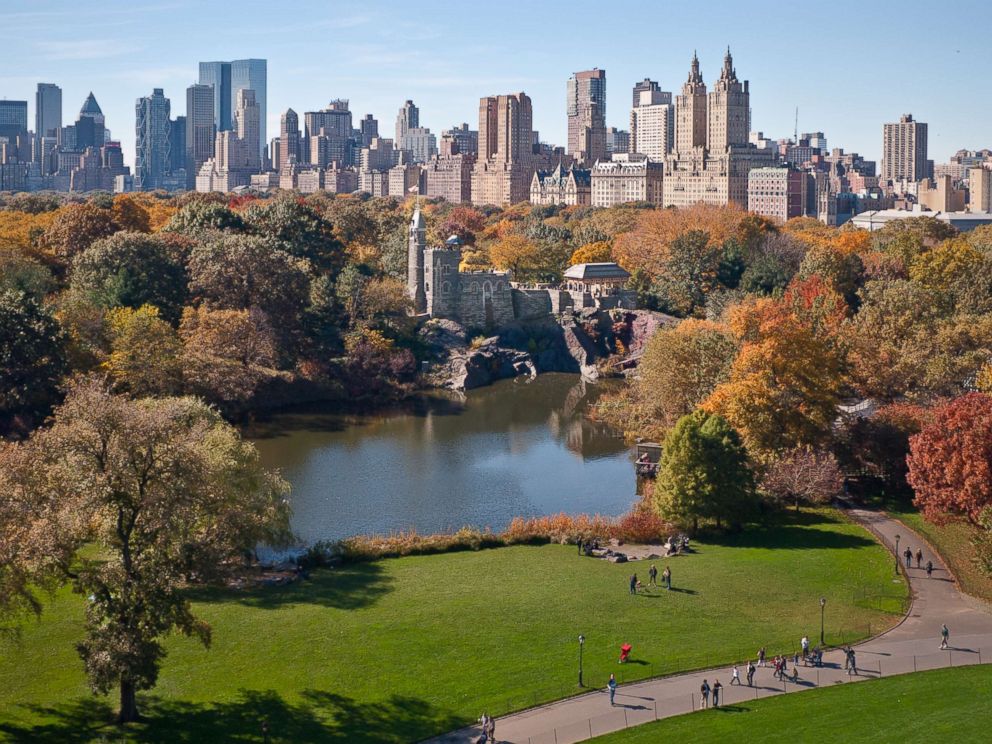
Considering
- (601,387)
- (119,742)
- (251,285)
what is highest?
(251,285)

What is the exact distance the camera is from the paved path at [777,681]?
88.4 feet

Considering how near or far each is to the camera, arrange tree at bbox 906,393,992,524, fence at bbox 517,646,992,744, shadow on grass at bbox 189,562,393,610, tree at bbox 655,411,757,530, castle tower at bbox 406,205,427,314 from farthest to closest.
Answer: castle tower at bbox 406,205,427,314, tree at bbox 655,411,757,530, tree at bbox 906,393,992,524, shadow on grass at bbox 189,562,393,610, fence at bbox 517,646,992,744

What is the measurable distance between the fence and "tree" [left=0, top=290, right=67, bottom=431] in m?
35.5

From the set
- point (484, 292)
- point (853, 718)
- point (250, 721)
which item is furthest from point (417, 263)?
point (853, 718)

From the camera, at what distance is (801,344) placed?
164ft

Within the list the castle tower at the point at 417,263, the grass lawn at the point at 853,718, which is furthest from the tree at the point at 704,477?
the castle tower at the point at 417,263

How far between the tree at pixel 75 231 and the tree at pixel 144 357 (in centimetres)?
1871

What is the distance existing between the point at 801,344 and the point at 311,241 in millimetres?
43661

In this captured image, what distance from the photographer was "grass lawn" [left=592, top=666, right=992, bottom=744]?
2656 cm

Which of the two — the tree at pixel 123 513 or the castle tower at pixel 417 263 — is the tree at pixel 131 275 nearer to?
the castle tower at pixel 417 263

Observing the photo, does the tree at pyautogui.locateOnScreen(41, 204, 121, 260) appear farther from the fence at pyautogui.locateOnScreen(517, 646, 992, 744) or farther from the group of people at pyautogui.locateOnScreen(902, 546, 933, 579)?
the fence at pyautogui.locateOnScreen(517, 646, 992, 744)

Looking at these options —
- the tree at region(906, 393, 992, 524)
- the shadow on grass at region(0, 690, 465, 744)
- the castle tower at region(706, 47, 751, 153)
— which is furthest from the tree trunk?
the castle tower at region(706, 47, 751, 153)

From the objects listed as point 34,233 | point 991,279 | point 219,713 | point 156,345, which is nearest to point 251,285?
point 156,345

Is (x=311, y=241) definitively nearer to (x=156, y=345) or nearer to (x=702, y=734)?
(x=156, y=345)
